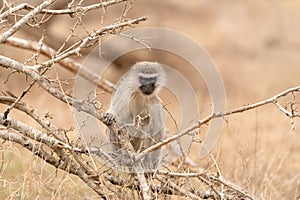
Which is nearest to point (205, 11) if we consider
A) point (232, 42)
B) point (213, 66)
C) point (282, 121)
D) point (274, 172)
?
point (232, 42)

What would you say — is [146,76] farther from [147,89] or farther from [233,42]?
[233,42]

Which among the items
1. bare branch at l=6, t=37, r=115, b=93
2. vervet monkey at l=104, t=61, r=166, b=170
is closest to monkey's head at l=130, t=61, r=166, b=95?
vervet monkey at l=104, t=61, r=166, b=170

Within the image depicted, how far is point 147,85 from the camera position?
4.98 m

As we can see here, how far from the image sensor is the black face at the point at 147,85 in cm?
497

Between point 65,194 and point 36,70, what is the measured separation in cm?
76

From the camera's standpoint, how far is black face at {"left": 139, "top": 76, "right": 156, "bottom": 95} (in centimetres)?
497

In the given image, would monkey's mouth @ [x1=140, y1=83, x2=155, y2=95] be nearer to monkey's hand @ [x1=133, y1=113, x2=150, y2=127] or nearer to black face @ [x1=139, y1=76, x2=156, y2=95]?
black face @ [x1=139, y1=76, x2=156, y2=95]

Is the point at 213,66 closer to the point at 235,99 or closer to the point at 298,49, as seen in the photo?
the point at 235,99

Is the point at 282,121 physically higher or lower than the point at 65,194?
higher

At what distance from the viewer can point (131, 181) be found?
12.9 ft

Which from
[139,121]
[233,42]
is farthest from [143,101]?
[233,42]

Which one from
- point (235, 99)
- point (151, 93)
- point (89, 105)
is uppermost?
point (235, 99)

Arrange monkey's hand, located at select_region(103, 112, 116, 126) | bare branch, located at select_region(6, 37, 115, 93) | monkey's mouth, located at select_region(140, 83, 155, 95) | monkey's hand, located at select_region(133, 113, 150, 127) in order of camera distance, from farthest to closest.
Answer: bare branch, located at select_region(6, 37, 115, 93)
monkey's mouth, located at select_region(140, 83, 155, 95)
monkey's hand, located at select_region(103, 112, 116, 126)
monkey's hand, located at select_region(133, 113, 150, 127)

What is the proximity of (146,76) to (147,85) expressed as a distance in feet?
0.23
